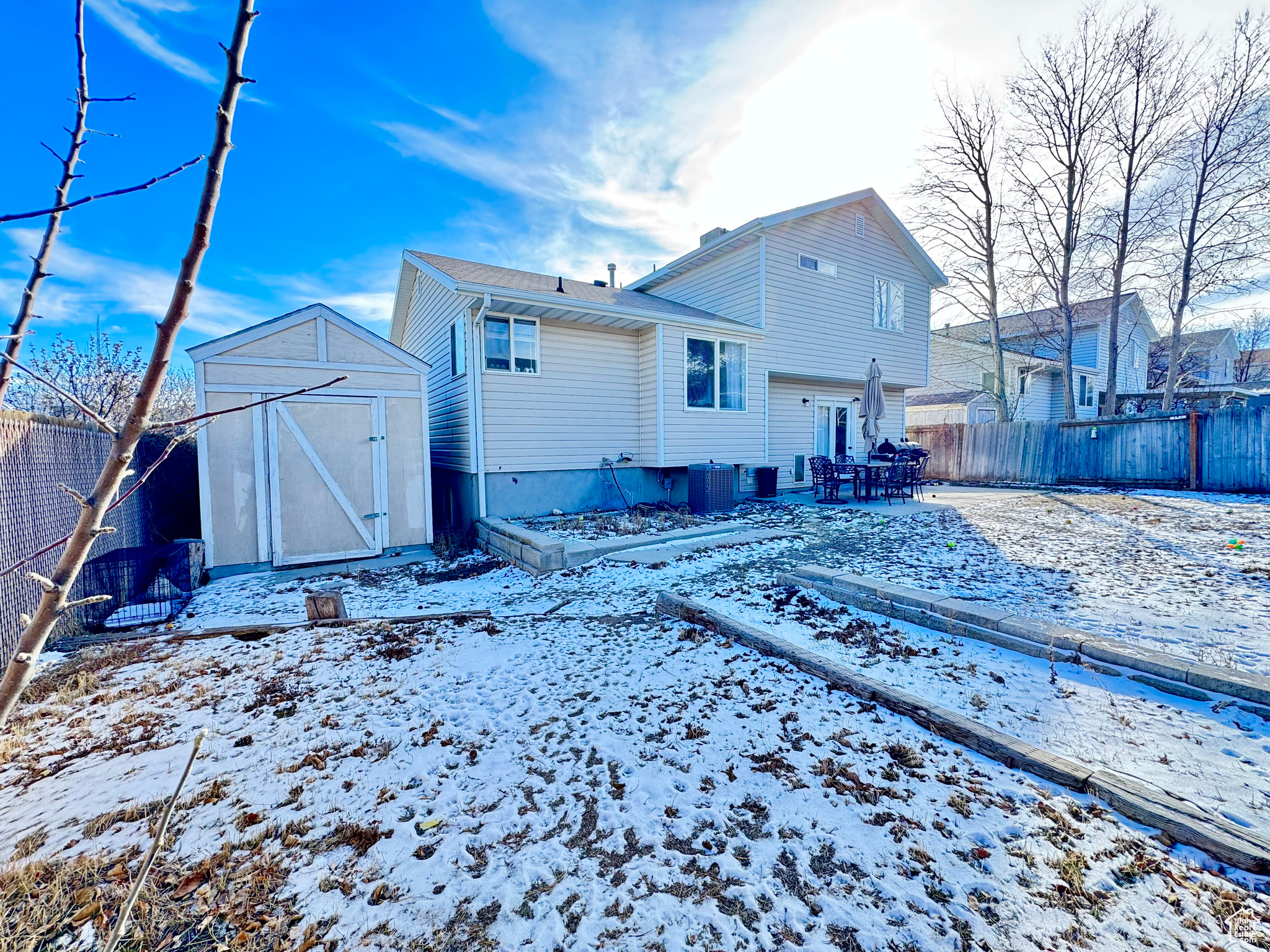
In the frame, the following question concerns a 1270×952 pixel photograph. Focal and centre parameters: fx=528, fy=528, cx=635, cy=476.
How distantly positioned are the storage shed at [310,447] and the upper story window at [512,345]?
4.72ft

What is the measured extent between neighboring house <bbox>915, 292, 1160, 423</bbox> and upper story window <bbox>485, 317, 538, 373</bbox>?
744 inches

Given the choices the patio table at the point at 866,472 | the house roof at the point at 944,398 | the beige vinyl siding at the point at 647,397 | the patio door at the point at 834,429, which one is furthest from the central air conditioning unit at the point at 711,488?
the house roof at the point at 944,398

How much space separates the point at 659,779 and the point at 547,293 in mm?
8526

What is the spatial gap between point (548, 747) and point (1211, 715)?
3565 millimetres

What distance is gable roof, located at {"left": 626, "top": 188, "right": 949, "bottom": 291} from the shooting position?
11445 mm

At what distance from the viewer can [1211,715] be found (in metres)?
2.84

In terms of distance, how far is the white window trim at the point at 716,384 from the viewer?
413 inches

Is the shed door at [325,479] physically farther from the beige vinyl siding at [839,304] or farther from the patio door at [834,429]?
the patio door at [834,429]

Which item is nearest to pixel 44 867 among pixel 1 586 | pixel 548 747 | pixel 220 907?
pixel 220 907

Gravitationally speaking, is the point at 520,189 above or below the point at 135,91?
above

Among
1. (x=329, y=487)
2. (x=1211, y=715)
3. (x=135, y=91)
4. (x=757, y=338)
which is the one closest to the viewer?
(x=135, y=91)

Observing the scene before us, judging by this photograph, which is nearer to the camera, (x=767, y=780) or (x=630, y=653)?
(x=767, y=780)

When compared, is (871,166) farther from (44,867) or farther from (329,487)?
(44,867)

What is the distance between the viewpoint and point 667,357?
1014 centimetres
